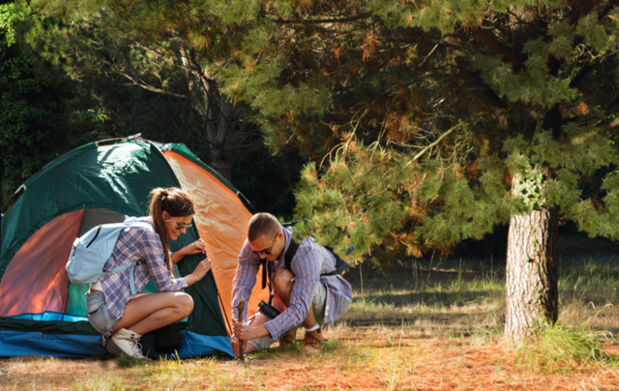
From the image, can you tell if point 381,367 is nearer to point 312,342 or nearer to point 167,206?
point 312,342

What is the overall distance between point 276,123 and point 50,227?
91.7 inches

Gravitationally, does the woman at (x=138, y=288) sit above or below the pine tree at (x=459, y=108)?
below

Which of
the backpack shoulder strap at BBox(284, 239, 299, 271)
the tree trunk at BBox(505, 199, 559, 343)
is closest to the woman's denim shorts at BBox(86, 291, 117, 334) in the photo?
the backpack shoulder strap at BBox(284, 239, 299, 271)

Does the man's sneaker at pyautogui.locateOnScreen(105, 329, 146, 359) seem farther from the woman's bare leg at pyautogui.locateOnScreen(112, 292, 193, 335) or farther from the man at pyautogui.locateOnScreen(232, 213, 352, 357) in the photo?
the man at pyautogui.locateOnScreen(232, 213, 352, 357)

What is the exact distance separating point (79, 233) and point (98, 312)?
1.36 meters

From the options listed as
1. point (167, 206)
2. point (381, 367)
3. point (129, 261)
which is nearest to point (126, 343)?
point (129, 261)

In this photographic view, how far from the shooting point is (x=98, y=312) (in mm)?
4551

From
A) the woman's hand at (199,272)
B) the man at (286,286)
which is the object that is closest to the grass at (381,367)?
the man at (286,286)

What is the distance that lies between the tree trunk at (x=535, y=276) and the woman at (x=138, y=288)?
2551 millimetres

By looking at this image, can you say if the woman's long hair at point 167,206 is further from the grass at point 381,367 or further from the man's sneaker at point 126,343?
the grass at point 381,367

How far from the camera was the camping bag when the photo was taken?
448cm

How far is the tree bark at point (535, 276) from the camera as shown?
4.75 m

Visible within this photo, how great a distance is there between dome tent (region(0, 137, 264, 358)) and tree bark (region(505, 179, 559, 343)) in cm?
224

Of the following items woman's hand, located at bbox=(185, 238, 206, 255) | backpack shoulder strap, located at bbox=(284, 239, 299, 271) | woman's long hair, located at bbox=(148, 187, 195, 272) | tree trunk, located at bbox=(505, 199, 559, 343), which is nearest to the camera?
backpack shoulder strap, located at bbox=(284, 239, 299, 271)
